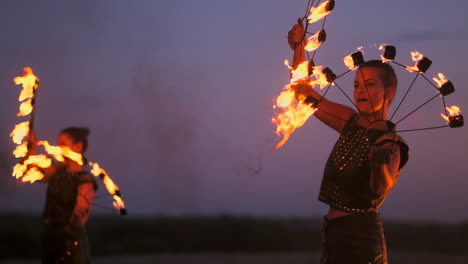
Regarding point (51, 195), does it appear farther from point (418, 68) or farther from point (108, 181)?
point (418, 68)

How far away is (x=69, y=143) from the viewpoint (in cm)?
545

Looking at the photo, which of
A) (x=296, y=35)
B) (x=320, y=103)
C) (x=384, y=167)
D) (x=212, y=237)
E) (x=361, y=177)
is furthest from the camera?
(x=212, y=237)

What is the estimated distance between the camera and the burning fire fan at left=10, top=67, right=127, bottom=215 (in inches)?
213

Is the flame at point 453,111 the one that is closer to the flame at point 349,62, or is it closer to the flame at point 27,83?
the flame at point 349,62

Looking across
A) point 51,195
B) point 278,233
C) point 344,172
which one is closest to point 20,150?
point 51,195

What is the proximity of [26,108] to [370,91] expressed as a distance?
331 cm

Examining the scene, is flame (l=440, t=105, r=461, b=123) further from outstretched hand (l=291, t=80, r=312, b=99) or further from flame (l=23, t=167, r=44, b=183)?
flame (l=23, t=167, r=44, b=183)

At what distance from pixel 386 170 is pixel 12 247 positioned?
15.9 meters

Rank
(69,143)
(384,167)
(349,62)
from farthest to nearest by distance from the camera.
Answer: (69,143)
(349,62)
(384,167)

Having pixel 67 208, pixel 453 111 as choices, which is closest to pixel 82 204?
pixel 67 208

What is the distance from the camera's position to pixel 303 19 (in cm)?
395

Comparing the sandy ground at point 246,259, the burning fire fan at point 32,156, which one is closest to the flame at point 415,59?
the burning fire fan at point 32,156

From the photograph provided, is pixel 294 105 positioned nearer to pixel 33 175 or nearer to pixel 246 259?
pixel 33 175

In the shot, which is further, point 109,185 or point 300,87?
point 109,185
